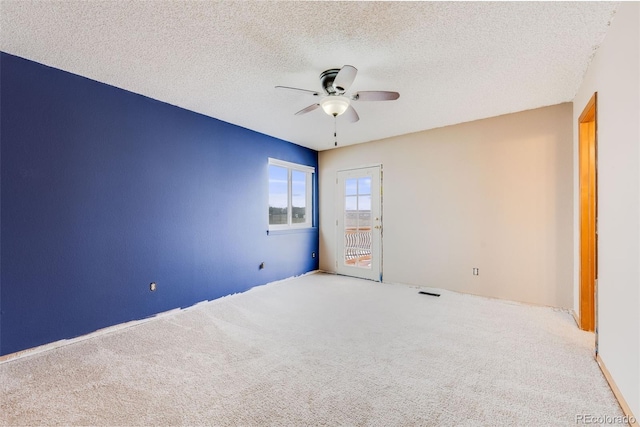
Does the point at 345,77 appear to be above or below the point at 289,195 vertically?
above

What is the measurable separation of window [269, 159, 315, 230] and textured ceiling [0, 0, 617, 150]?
1.76 m

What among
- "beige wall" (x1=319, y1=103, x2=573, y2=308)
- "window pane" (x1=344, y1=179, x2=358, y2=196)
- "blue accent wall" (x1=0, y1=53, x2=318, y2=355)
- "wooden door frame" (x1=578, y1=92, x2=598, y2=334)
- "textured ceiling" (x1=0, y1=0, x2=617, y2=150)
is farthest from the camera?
"window pane" (x1=344, y1=179, x2=358, y2=196)

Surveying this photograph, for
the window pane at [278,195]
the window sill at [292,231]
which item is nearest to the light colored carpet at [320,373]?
the window sill at [292,231]

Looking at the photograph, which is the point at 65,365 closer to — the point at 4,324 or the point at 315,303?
the point at 4,324

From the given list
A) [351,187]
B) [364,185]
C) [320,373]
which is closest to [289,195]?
[351,187]

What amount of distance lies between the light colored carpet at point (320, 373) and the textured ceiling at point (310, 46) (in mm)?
2477

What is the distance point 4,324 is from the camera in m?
2.29

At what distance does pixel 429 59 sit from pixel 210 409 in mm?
3042

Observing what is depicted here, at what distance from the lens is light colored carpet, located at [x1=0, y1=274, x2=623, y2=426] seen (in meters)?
1.65

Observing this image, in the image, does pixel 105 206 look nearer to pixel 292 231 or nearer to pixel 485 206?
pixel 292 231

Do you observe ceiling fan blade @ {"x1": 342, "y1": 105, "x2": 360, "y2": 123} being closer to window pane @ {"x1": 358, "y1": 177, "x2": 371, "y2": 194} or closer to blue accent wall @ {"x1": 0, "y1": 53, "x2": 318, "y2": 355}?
blue accent wall @ {"x1": 0, "y1": 53, "x2": 318, "y2": 355}

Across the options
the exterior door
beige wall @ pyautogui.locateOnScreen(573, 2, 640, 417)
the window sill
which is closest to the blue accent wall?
the window sill

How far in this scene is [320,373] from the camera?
2.07 meters

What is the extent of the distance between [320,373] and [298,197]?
3.72 metres
